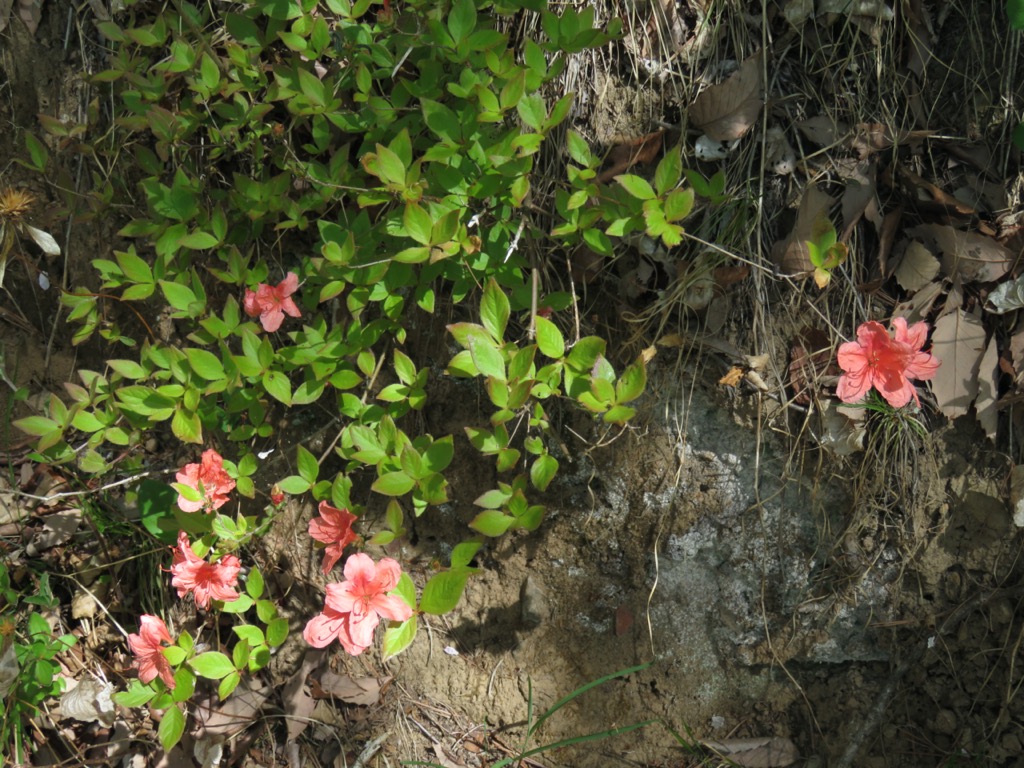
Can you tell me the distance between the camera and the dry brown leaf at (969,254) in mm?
1841

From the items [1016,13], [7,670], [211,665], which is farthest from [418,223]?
[7,670]

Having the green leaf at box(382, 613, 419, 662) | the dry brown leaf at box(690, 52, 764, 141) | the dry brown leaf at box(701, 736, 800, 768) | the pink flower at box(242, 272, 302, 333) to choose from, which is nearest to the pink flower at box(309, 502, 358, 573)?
the green leaf at box(382, 613, 419, 662)

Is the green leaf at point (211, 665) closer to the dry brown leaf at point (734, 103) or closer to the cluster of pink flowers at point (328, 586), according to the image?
the cluster of pink flowers at point (328, 586)

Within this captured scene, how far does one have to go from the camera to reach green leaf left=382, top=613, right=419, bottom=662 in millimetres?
1650

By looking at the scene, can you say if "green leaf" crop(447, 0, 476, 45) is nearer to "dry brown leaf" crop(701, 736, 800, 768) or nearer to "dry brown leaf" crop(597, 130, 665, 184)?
"dry brown leaf" crop(597, 130, 665, 184)

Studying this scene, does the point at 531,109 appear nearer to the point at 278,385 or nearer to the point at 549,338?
the point at 549,338

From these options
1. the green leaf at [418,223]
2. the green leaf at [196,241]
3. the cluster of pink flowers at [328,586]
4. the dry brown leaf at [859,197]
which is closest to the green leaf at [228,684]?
the cluster of pink flowers at [328,586]

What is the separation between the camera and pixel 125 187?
7.43 feet

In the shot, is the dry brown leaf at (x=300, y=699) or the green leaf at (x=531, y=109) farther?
the dry brown leaf at (x=300, y=699)

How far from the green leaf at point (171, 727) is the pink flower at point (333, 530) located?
20.4 inches

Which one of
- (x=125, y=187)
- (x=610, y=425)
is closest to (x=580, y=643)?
(x=610, y=425)

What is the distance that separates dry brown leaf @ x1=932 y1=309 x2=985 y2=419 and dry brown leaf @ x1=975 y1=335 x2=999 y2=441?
0.04 feet

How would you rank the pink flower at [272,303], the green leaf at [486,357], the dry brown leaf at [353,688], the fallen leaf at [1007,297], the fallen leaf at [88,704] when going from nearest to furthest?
1. the green leaf at [486,357]
2. the fallen leaf at [1007,297]
3. the pink flower at [272,303]
4. the dry brown leaf at [353,688]
5. the fallen leaf at [88,704]

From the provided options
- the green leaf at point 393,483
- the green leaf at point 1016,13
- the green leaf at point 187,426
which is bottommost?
the green leaf at point 393,483
